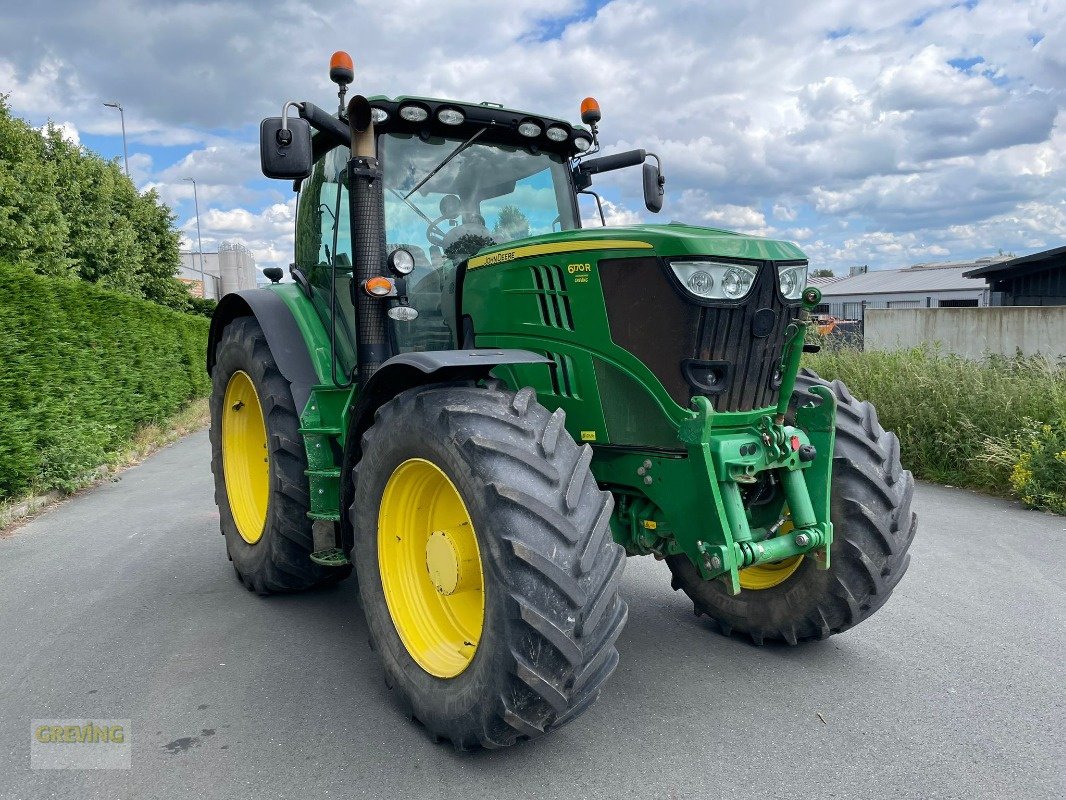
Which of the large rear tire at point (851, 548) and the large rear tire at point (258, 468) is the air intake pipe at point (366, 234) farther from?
the large rear tire at point (851, 548)

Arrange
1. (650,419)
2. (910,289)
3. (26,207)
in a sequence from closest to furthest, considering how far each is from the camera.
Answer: (650,419) < (26,207) < (910,289)

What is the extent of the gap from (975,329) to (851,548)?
10521 millimetres

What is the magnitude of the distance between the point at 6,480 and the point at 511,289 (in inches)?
227

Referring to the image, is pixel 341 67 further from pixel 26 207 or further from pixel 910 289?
pixel 910 289

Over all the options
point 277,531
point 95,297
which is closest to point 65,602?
point 277,531

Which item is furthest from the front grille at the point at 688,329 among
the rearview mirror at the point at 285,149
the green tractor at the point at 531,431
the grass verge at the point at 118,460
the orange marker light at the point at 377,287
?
the grass verge at the point at 118,460

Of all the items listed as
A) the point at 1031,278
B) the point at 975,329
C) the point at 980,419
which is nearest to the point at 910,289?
the point at 1031,278

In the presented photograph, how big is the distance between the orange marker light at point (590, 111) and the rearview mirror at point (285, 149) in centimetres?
Result: 169

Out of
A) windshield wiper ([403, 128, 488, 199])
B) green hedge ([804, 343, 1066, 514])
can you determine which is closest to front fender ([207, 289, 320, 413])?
windshield wiper ([403, 128, 488, 199])

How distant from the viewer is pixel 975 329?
40.0ft

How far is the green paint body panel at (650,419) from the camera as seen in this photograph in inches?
114

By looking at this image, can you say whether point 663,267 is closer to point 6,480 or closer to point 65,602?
point 65,602

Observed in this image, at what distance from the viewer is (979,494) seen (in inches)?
287

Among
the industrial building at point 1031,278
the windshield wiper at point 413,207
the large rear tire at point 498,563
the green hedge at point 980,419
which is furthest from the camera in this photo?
the industrial building at point 1031,278
